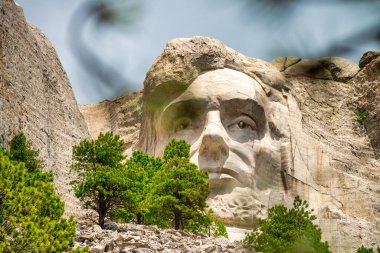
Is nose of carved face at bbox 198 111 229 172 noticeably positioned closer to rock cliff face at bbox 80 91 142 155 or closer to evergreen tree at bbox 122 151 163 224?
evergreen tree at bbox 122 151 163 224

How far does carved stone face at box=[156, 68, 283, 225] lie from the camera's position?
21.9 meters

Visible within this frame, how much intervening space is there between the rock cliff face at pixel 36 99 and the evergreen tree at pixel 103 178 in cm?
118

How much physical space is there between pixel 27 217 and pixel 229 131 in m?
13.4

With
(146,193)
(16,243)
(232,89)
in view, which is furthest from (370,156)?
(16,243)

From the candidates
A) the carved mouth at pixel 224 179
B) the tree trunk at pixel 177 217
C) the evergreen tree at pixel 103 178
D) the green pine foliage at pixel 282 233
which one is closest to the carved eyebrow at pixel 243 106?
the carved mouth at pixel 224 179

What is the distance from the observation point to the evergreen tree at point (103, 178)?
51.6 feet

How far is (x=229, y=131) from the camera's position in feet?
75.4

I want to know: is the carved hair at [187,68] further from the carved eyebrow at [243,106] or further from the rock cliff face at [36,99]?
the rock cliff face at [36,99]

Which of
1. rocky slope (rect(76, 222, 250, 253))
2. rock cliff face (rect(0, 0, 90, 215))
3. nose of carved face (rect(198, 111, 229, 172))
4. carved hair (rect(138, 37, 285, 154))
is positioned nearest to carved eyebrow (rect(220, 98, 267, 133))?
nose of carved face (rect(198, 111, 229, 172))

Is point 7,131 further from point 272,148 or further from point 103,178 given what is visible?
point 272,148

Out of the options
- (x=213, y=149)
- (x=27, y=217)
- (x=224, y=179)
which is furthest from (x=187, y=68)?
(x=27, y=217)

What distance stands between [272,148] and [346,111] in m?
4.25

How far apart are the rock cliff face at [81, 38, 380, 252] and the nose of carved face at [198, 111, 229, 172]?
1167 mm

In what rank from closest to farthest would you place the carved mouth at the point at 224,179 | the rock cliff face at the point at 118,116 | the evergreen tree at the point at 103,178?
the evergreen tree at the point at 103,178
the carved mouth at the point at 224,179
the rock cliff face at the point at 118,116
